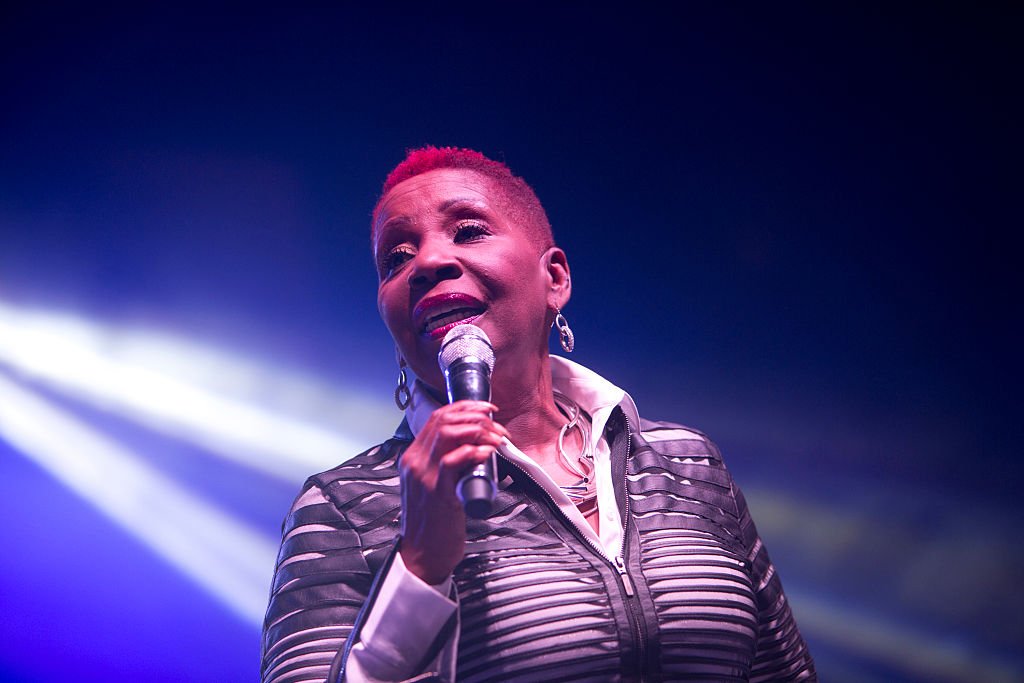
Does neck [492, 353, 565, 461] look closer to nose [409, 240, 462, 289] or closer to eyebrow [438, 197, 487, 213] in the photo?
nose [409, 240, 462, 289]

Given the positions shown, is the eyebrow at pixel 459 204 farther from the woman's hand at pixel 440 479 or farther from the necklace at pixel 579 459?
the woman's hand at pixel 440 479

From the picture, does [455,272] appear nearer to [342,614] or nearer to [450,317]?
[450,317]

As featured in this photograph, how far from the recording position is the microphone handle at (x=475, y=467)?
3.00ft

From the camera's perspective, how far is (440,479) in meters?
1.03

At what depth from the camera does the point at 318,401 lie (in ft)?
8.48

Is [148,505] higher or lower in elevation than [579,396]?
higher

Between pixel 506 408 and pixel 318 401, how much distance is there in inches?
44.0

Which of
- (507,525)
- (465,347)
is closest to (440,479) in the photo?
(465,347)

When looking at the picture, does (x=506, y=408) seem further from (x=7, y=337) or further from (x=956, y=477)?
(x=7, y=337)

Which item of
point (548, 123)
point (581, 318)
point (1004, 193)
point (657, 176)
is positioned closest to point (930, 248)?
point (1004, 193)

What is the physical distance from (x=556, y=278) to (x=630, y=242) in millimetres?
1026

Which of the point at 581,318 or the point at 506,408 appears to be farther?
the point at 581,318

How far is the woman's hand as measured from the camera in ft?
3.31

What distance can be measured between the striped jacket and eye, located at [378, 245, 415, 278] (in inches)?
15.3
